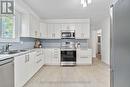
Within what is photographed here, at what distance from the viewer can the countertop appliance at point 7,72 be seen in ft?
7.93

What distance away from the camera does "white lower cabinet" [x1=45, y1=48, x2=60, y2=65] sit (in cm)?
705

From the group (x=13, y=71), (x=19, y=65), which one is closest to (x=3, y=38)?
(x=19, y=65)

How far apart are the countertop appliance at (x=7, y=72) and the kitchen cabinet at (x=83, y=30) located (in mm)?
4963

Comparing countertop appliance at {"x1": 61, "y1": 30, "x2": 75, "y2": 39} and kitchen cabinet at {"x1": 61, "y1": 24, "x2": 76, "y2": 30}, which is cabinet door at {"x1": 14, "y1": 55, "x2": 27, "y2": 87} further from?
kitchen cabinet at {"x1": 61, "y1": 24, "x2": 76, "y2": 30}

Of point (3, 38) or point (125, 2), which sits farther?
point (3, 38)

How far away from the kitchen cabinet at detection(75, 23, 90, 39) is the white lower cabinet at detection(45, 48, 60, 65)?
52.8 inches

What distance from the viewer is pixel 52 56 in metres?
7.08

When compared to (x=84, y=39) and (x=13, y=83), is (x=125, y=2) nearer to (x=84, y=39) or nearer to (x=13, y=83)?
(x=13, y=83)

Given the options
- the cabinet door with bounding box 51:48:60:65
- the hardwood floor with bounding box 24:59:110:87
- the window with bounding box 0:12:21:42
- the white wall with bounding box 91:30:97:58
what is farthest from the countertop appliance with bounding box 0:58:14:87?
the white wall with bounding box 91:30:97:58

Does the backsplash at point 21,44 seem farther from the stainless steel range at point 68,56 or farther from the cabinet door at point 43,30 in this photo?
the stainless steel range at point 68,56

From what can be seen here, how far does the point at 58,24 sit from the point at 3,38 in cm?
375

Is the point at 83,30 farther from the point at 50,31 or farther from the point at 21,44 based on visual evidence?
the point at 21,44

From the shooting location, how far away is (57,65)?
707 centimetres

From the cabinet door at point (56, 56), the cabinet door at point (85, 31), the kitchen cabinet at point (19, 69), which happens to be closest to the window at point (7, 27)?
the kitchen cabinet at point (19, 69)
